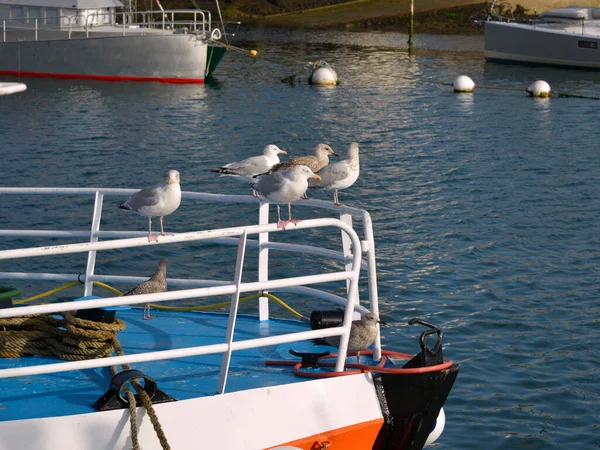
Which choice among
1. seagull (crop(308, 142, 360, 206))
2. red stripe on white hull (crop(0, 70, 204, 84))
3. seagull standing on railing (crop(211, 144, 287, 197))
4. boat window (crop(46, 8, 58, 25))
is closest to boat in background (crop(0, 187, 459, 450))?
seagull (crop(308, 142, 360, 206))

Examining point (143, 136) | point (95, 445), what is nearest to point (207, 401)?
point (95, 445)

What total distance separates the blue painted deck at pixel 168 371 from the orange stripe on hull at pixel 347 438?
1.68 feet

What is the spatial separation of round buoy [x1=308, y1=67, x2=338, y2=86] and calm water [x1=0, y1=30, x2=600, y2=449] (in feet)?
1.56

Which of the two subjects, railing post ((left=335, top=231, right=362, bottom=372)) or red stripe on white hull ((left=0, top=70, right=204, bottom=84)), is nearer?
railing post ((left=335, top=231, right=362, bottom=372))

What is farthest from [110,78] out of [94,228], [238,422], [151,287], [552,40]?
[238,422]

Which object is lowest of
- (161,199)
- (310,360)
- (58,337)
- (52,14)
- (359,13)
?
(310,360)

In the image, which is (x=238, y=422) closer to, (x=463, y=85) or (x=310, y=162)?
(x=310, y=162)

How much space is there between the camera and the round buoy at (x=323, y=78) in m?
44.2

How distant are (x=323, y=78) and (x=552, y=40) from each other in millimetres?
15527

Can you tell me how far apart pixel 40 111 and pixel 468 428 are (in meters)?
29.4

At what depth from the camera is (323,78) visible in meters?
44.2

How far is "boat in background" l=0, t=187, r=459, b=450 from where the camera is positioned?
257 inches

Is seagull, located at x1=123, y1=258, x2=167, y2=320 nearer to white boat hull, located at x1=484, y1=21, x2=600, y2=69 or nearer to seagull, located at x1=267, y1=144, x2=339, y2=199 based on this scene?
seagull, located at x1=267, y1=144, x2=339, y2=199

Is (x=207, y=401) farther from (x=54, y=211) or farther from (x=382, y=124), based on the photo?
(x=382, y=124)
